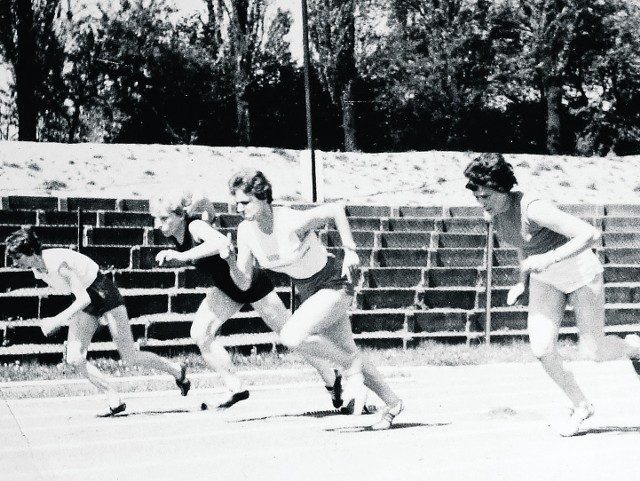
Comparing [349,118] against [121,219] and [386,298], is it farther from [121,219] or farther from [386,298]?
[386,298]

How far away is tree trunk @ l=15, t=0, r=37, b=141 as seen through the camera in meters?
23.8

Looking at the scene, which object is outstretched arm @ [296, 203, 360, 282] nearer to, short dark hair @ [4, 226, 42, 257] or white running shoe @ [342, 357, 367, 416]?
white running shoe @ [342, 357, 367, 416]

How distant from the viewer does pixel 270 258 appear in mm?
6512

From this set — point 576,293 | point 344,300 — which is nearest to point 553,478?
point 576,293

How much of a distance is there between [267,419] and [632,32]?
96.1ft

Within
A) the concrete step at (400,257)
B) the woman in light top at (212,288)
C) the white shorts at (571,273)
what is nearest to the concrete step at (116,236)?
the concrete step at (400,257)

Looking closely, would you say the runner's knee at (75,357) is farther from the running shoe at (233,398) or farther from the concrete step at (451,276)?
the concrete step at (451,276)

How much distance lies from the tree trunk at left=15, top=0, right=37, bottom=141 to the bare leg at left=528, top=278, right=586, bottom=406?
19730 mm

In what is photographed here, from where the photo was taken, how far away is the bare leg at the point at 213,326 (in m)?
7.22

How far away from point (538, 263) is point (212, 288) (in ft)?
7.85

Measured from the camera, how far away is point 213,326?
722 centimetres

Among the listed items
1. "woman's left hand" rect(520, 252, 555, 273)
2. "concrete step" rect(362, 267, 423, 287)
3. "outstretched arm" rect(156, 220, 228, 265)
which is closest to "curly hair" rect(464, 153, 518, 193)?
"woman's left hand" rect(520, 252, 555, 273)

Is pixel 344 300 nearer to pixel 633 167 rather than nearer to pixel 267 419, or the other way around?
pixel 267 419

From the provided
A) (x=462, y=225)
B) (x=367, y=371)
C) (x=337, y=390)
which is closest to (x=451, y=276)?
(x=462, y=225)
